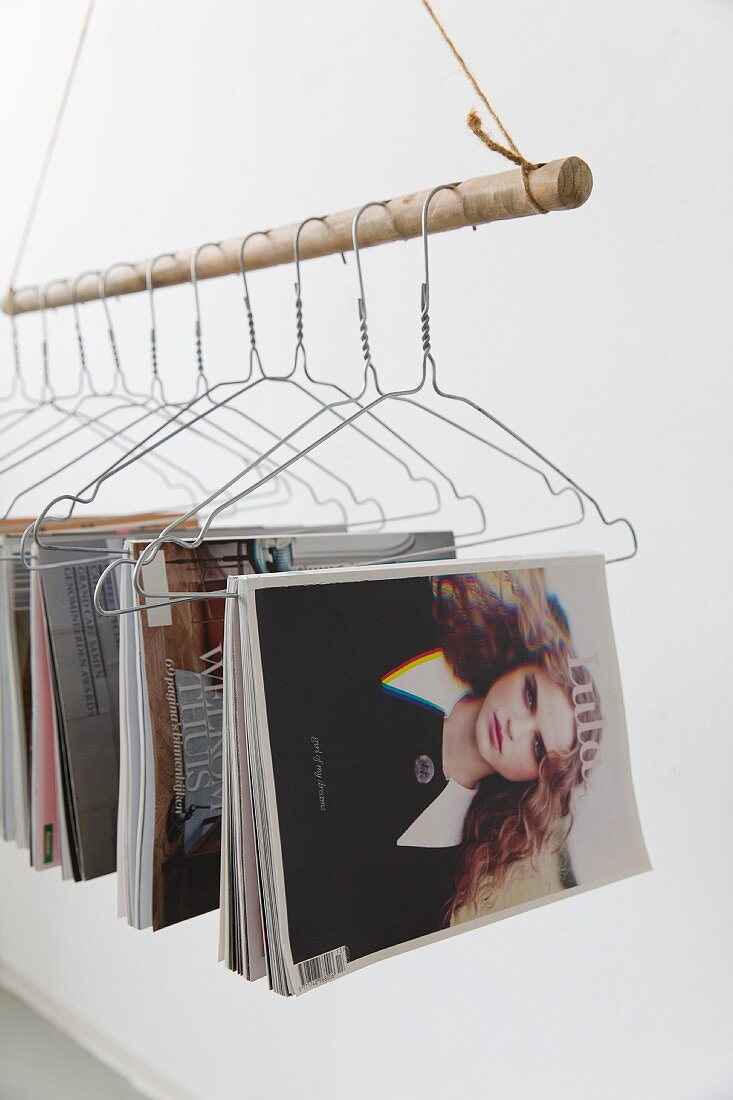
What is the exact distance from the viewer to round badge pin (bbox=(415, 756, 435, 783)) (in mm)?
646

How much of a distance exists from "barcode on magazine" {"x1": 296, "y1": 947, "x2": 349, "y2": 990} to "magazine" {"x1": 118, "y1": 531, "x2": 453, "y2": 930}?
0.16m

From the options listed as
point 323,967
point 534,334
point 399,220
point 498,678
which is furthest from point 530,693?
point 534,334

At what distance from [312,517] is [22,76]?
117 centimetres

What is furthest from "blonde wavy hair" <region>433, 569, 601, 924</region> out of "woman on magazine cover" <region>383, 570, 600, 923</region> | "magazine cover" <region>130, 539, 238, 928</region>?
"magazine cover" <region>130, 539, 238, 928</region>

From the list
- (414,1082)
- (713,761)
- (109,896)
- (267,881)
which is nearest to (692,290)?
(713,761)

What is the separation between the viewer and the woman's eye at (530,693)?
0.70 metres

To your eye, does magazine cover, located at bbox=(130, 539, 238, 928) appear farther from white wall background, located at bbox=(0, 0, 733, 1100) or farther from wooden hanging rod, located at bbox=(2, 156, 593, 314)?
white wall background, located at bbox=(0, 0, 733, 1100)

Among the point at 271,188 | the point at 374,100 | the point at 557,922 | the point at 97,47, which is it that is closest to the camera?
the point at 557,922

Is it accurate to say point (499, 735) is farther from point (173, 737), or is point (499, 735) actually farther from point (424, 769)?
point (173, 737)

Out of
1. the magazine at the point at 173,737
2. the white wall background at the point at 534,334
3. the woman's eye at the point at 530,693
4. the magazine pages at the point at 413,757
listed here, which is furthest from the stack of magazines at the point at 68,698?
the white wall background at the point at 534,334

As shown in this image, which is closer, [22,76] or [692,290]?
[692,290]

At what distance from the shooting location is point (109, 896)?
1.91 metres

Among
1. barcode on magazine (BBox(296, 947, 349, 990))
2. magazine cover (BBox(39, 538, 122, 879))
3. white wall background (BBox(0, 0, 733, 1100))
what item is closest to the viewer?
barcode on magazine (BBox(296, 947, 349, 990))

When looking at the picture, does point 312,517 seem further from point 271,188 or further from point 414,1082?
point 414,1082
